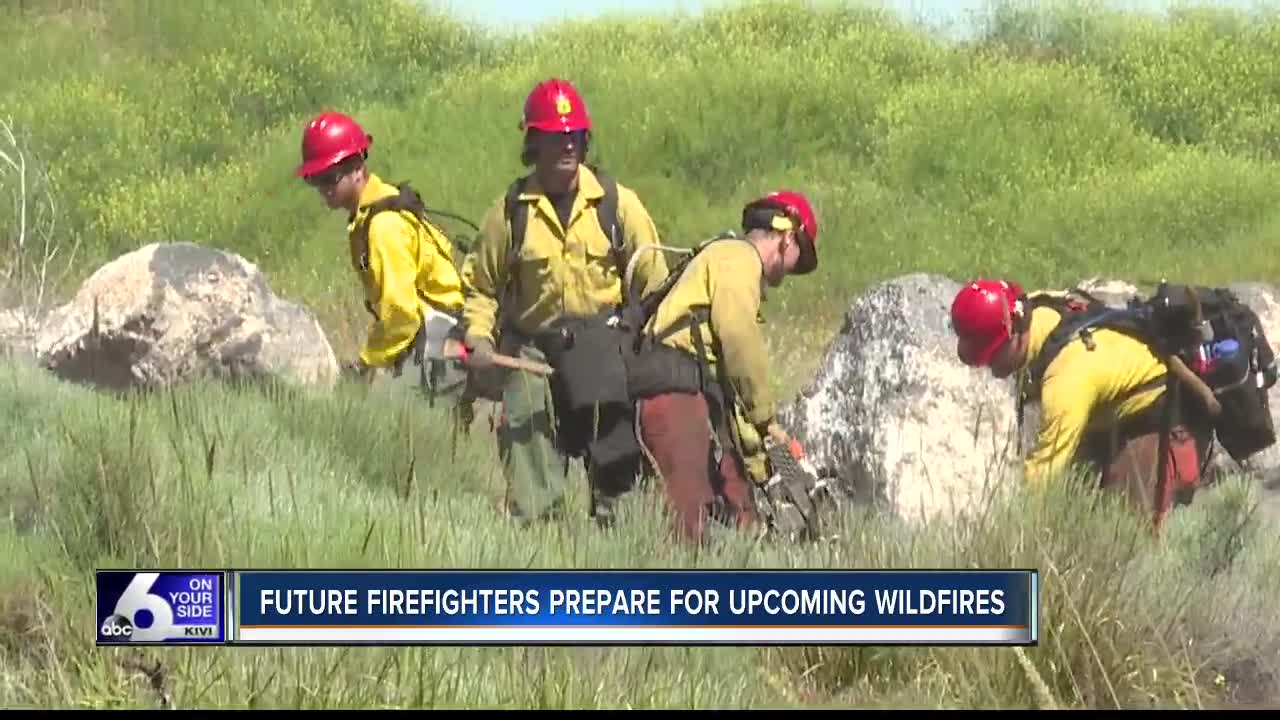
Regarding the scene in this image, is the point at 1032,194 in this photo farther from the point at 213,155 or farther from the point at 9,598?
the point at 9,598

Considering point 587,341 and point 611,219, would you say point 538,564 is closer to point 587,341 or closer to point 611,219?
point 587,341

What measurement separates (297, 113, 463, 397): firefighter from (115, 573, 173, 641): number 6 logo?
229 cm

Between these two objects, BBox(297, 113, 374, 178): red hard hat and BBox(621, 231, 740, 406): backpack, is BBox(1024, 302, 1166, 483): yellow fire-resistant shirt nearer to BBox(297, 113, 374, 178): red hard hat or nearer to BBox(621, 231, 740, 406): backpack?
BBox(621, 231, 740, 406): backpack

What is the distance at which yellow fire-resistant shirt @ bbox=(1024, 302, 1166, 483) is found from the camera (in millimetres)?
4793

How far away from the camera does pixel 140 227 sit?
Result: 50.6 feet

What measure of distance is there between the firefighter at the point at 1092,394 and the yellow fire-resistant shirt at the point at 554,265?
1.04 metres

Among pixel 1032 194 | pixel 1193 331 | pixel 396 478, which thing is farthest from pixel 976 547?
pixel 1032 194

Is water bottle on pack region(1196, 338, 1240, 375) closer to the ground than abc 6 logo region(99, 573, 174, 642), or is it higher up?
higher up

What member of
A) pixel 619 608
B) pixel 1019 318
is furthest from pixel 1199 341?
pixel 619 608

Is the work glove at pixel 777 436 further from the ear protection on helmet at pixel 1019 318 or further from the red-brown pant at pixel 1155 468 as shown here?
the red-brown pant at pixel 1155 468

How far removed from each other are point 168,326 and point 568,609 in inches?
178

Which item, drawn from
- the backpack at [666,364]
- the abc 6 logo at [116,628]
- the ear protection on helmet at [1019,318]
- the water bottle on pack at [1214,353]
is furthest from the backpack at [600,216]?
the abc 6 logo at [116,628]

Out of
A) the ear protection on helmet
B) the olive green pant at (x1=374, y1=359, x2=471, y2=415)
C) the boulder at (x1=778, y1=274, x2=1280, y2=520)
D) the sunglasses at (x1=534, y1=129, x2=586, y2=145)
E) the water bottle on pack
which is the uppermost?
the sunglasses at (x1=534, y1=129, x2=586, y2=145)

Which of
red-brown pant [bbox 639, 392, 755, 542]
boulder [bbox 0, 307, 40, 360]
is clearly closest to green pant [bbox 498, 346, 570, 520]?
red-brown pant [bbox 639, 392, 755, 542]
